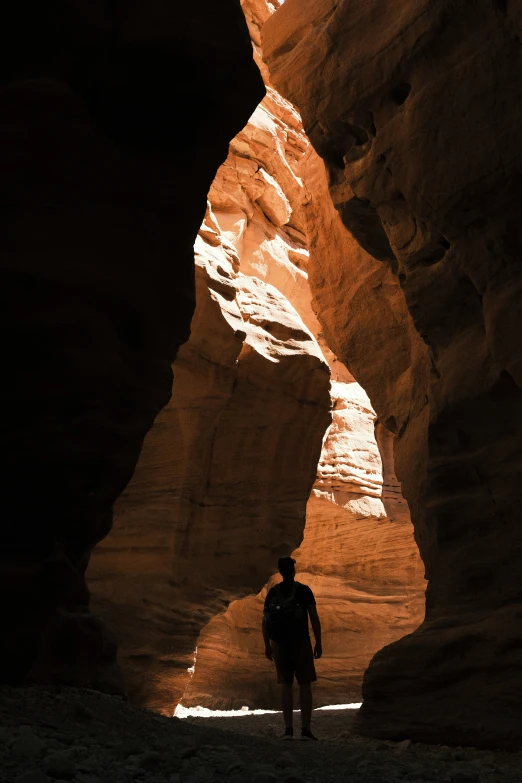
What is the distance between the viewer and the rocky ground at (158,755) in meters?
2.73

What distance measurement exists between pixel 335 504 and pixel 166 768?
16.4 meters

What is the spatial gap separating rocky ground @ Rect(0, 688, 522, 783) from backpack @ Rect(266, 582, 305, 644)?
0.82 metres

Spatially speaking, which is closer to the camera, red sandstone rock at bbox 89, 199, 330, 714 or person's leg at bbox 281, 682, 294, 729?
person's leg at bbox 281, 682, 294, 729

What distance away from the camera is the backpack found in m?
5.74

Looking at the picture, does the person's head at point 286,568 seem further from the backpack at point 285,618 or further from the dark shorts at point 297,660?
the dark shorts at point 297,660

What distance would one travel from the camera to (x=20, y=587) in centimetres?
511

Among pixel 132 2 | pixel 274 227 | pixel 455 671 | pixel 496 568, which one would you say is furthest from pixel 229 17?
pixel 274 227

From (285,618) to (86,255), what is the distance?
3.13 meters

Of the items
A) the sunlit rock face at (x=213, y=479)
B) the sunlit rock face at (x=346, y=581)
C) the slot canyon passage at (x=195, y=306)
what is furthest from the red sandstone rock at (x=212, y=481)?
the sunlit rock face at (x=346, y=581)

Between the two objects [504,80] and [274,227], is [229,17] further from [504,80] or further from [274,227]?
[274,227]

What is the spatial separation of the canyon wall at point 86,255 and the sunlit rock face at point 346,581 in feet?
39.7

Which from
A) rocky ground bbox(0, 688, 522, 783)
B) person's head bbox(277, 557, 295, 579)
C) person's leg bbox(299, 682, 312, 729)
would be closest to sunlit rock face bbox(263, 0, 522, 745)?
rocky ground bbox(0, 688, 522, 783)

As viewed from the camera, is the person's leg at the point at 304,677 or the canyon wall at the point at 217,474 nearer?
the person's leg at the point at 304,677

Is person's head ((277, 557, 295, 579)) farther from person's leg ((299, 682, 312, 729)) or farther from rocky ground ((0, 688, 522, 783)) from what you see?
rocky ground ((0, 688, 522, 783))
